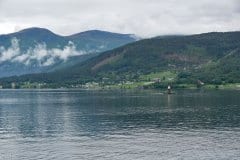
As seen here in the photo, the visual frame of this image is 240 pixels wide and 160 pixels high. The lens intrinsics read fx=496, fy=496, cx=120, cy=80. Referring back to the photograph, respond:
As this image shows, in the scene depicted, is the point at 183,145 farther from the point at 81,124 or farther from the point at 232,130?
the point at 81,124

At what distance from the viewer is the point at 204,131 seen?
136 meters

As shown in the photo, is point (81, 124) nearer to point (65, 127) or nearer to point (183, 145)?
point (65, 127)

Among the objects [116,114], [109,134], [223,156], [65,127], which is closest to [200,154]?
[223,156]

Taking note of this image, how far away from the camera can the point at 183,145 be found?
11238 centimetres

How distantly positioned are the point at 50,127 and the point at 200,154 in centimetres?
6572

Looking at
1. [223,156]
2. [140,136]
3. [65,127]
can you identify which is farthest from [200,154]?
[65,127]

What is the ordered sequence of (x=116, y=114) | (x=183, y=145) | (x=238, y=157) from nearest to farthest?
(x=238, y=157) < (x=183, y=145) < (x=116, y=114)

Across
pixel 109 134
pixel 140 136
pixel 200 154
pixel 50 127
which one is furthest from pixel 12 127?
pixel 200 154

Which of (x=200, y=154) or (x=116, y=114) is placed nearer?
(x=200, y=154)

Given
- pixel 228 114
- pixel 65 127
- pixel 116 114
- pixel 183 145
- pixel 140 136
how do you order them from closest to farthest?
pixel 183 145
pixel 140 136
pixel 65 127
pixel 228 114
pixel 116 114

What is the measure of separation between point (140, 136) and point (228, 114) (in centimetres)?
6496

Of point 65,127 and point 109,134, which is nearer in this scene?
point 109,134

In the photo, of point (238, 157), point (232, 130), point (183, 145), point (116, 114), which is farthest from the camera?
point (116, 114)

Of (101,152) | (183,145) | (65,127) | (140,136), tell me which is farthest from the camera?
(65,127)
